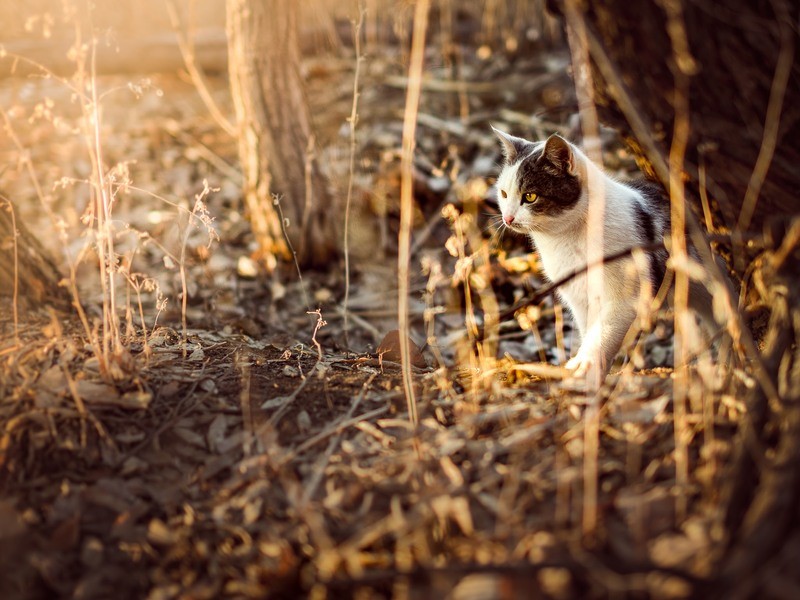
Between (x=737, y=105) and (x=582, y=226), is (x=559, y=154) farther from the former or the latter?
(x=737, y=105)

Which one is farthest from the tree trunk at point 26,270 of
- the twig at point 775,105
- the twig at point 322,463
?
the twig at point 775,105

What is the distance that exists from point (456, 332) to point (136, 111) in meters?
4.28

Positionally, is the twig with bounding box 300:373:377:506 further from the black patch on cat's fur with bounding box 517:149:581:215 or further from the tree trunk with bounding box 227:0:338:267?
the tree trunk with bounding box 227:0:338:267

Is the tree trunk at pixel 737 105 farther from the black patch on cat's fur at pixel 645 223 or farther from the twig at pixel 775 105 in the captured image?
the black patch on cat's fur at pixel 645 223

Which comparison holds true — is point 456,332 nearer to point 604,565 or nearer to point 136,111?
point 604,565

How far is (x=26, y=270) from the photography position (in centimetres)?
302

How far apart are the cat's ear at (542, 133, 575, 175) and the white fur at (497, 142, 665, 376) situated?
0.09 feet

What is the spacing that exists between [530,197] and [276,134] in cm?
176

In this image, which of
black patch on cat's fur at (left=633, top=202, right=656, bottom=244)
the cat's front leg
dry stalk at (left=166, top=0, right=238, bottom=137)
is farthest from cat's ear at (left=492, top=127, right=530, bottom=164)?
dry stalk at (left=166, top=0, right=238, bottom=137)

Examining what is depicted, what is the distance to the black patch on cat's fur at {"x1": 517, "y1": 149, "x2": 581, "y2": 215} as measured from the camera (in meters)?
2.99

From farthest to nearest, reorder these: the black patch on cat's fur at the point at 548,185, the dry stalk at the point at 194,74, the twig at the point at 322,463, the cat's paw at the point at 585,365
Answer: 1. the dry stalk at the point at 194,74
2. the black patch on cat's fur at the point at 548,185
3. the cat's paw at the point at 585,365
4. the twig at the point at 322,463

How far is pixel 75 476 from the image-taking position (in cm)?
198

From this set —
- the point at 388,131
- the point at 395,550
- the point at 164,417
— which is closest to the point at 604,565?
the point at 395,550

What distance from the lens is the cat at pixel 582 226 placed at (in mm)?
2881
